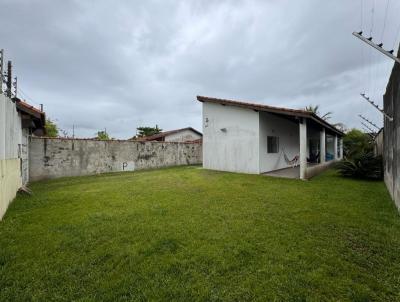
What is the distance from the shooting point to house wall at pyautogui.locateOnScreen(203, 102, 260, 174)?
35.0ft

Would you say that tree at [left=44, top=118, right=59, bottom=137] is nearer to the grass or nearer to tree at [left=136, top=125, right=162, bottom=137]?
tree at [left=136, top=125, right=162, bottom=137]

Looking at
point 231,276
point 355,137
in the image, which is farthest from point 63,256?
point 355,137

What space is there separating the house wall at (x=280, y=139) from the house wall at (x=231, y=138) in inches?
17.2

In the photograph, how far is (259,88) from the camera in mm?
20922

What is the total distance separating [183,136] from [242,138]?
14884 millimetres

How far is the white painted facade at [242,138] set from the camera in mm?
10625

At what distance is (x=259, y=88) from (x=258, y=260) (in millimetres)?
20238

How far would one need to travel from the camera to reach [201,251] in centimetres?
294

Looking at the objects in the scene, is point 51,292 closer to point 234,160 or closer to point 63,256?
point 63,256

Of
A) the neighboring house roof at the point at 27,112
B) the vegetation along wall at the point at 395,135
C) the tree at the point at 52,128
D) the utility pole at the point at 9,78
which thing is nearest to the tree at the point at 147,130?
the tree at the point at 52,128

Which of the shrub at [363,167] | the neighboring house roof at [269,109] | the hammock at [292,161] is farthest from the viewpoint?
the hammock at [292,161]

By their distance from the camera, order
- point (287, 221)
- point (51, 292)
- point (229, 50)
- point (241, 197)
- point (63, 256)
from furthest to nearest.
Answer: point (229, 50), point (241, 197), point (287, 221), point (63, 256), point (51, 292)

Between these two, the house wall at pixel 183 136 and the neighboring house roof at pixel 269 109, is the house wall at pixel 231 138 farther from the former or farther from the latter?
the house wall at pixel 183 136

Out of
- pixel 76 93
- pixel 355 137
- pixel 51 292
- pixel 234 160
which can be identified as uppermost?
pixel 76 93
